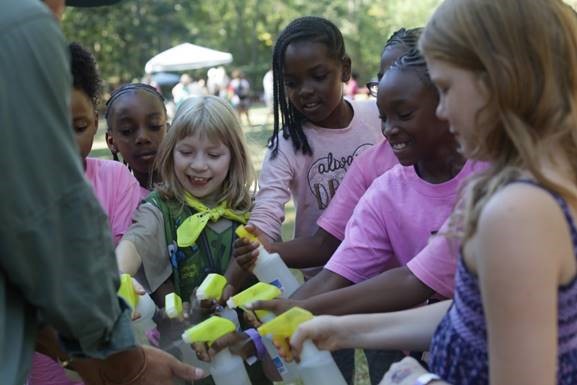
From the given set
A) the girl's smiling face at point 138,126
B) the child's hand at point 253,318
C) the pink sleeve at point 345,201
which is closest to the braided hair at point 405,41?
the pink sleeve at point 345,201

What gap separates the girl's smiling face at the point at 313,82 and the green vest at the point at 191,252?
738 millimetres

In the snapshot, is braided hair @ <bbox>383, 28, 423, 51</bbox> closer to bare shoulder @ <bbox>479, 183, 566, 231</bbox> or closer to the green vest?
the green vest

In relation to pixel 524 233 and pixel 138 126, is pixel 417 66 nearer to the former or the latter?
pixel 524 233

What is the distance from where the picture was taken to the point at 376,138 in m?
3.75

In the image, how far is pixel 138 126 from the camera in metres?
3.72

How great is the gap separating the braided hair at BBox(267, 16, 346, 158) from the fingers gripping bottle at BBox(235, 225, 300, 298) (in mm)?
746

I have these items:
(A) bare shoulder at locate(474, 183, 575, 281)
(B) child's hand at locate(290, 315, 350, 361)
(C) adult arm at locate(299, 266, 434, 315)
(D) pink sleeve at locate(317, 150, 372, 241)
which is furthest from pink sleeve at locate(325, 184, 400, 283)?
(A) bare shoulder at locate(474, 183, 575, 281)

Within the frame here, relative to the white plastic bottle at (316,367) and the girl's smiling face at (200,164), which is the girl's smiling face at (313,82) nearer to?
the girl's smiling face at (200,164)

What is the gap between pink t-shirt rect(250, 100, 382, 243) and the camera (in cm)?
360

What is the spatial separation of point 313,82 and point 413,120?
41.9 inches

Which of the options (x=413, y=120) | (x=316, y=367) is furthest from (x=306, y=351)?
(x=413, y=120)

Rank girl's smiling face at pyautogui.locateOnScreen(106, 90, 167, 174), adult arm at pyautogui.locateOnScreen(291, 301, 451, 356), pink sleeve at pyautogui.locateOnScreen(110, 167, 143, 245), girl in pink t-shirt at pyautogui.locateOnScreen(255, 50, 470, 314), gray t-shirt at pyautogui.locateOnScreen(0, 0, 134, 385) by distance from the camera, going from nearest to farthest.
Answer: gray t-shirt at pyautogui.locateOnScreen(0, 0, 134, 385)
adult arm at pyautogui.locateOnScreen(291, 301, 451, 356)
girl in pink t-shirt at pyautogui.locateOnScreen(255, 50, 470, 314)
pink sleeve at pyautogui.locateOnScreen(110, 167, 143, 245)
girl's smiling face at pyautogui.locateOnScreen(106, 90, 167, 174)

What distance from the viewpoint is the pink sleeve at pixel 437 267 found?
2480 mm

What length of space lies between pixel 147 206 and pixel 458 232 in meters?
1.81
